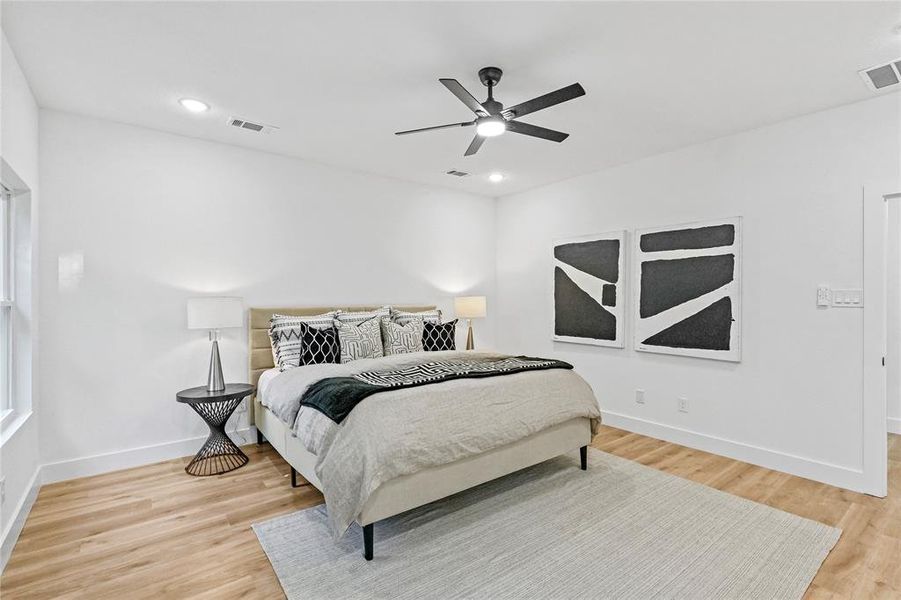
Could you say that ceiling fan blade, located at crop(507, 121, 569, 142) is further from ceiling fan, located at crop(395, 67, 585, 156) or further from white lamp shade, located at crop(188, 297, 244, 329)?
white lamp shade, located at crop(188, 297, 244, 329)

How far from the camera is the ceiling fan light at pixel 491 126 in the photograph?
2551 mm

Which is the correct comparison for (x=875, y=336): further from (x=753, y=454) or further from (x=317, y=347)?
(x=317, y=347)

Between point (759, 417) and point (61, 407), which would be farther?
point (759, 417)

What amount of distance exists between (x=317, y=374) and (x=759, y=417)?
Answer: 135 inches

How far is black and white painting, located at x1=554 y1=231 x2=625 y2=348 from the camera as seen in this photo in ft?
14.6

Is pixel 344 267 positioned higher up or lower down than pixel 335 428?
higher up

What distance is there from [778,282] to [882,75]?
4.69 feet

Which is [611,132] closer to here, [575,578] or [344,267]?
[344,267]

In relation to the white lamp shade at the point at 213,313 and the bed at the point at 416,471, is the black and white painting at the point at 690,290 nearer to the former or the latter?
the bed at the point at 416,471

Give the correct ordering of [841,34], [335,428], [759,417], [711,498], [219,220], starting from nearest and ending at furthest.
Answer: [841,34] < [335,428] < [711,498] < [759,417] < [219,220]

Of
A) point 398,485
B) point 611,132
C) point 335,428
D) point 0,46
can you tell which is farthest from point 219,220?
point 611,132

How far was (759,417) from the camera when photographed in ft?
11.5

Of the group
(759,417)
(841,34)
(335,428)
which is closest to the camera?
(841,34)

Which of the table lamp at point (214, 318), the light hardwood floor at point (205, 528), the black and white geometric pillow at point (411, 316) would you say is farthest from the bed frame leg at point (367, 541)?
the black and white geometric pillow at point (411, 316)
